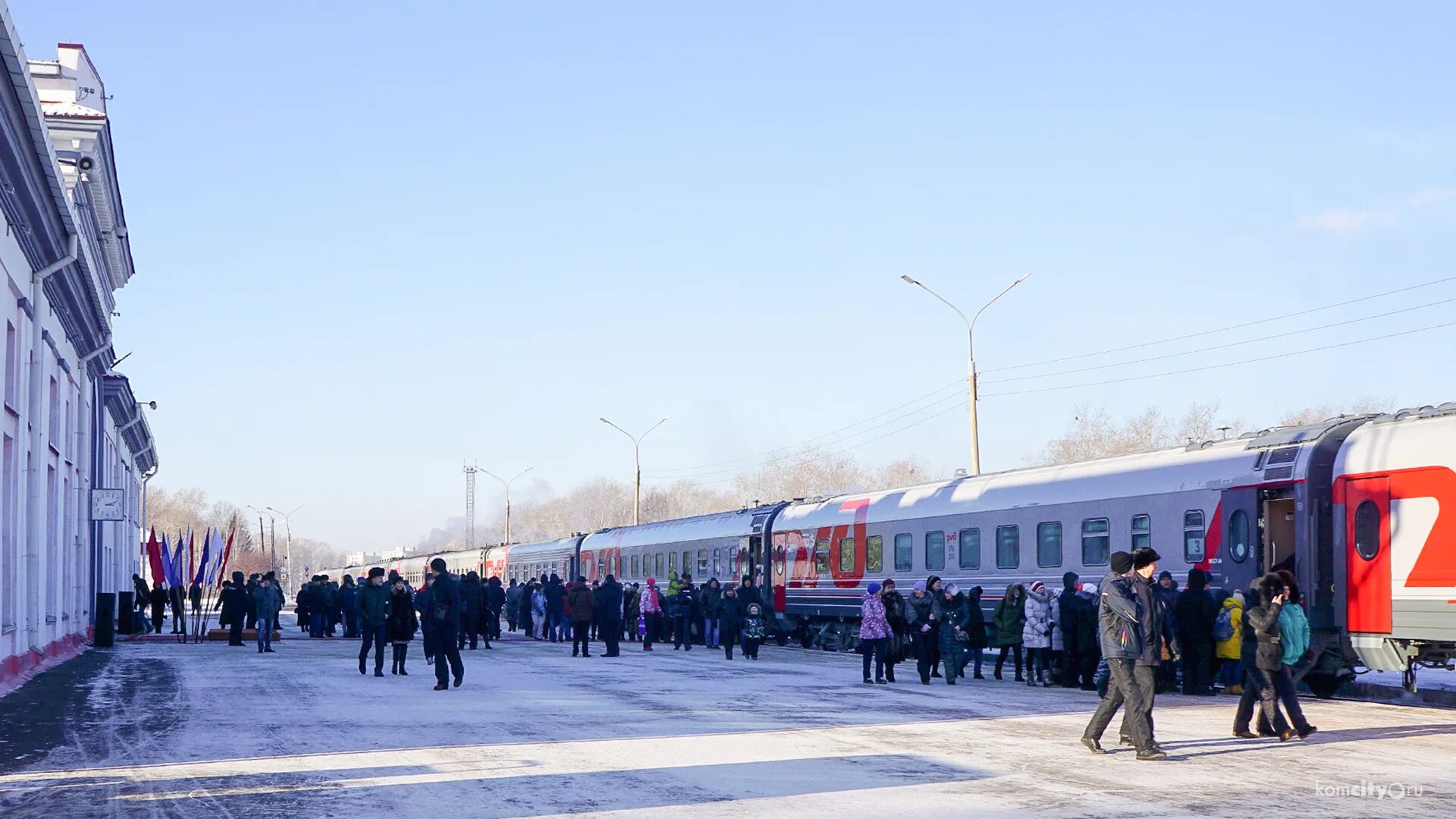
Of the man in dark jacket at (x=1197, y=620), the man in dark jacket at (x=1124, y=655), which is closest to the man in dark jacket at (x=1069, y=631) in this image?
the man in dark jacket at (x=1197, y=620)

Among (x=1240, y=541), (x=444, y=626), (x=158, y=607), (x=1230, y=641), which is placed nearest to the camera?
(x=1230, y=641)

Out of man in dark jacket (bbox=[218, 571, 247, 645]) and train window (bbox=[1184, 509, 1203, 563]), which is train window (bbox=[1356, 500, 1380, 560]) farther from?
man in dark jacket (bbox=[218, 571, 247, 645])

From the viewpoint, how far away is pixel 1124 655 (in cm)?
1245

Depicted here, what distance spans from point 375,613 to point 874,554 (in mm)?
12173

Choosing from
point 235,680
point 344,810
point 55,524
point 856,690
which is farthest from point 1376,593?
point 55,524

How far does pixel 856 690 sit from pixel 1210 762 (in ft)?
26.2

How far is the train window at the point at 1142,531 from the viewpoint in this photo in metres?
22.6

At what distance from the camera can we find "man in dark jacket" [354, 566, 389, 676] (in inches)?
869

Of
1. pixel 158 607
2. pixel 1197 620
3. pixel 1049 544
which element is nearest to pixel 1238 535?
pixel 1197 620

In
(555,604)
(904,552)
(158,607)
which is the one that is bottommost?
(158,607)

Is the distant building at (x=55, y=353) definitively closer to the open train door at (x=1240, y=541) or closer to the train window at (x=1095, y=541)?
the train window at (x=1095, y=541)

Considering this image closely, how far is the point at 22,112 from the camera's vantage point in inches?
765

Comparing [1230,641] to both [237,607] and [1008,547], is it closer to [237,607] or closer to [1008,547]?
[1008,547]

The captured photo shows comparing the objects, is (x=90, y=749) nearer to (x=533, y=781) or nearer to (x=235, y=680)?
(x=533, y=781)
